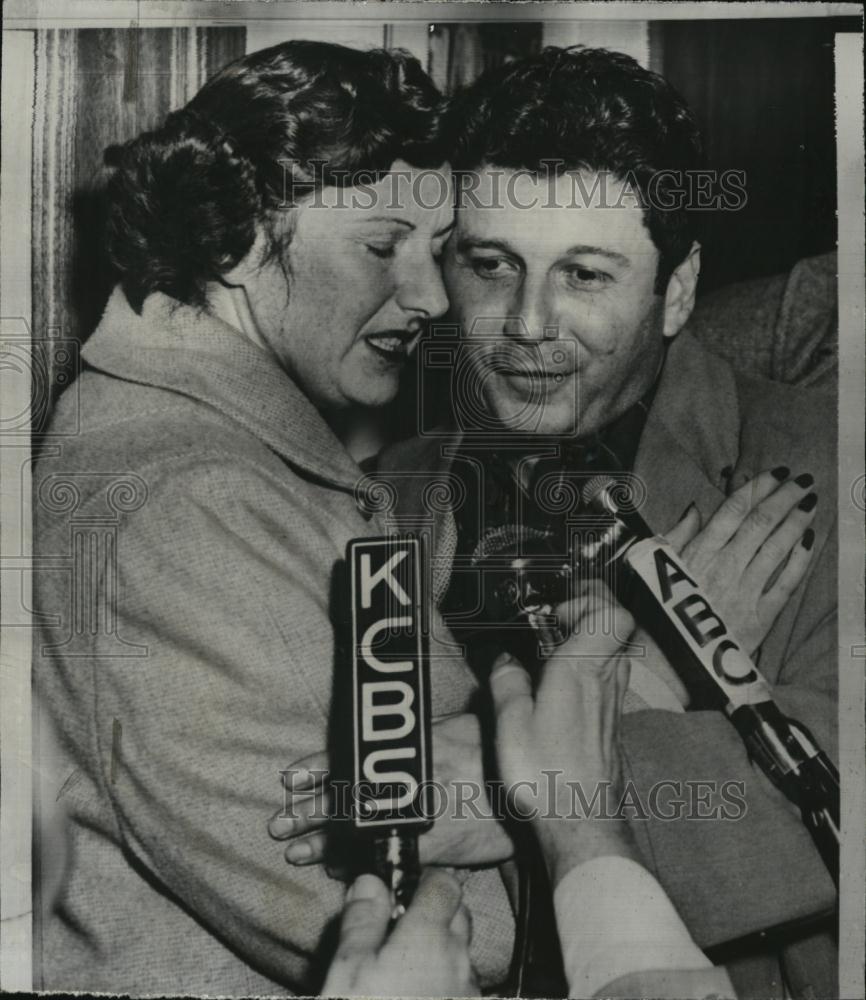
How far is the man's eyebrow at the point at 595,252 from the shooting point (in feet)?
4.59

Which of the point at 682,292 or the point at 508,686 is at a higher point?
the point at 682,292

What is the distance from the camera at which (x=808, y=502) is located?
1424 mm

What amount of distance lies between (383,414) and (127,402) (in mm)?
327

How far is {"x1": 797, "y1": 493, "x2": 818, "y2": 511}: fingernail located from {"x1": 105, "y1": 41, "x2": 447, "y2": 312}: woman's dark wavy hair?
2.13 ft

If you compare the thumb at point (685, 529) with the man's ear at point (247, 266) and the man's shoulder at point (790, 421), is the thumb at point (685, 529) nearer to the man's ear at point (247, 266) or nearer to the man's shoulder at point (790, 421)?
the man's shoulder at point (790, 421)

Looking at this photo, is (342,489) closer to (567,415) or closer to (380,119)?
(567,415)

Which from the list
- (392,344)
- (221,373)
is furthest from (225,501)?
(392,344)

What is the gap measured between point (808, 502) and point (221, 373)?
78 cm

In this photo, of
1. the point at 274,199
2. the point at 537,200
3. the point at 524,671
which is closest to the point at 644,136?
the point at 537,200

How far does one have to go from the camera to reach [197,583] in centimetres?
134

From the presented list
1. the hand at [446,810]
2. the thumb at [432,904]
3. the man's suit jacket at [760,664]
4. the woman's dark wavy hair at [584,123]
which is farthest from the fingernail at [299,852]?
the woman's dark wavy hair at [584,123]

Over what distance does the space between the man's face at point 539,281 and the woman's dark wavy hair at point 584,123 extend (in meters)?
0.02

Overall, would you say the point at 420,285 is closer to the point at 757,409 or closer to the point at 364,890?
the point at 757,409

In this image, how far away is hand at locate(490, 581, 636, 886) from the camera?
53.6 inches
